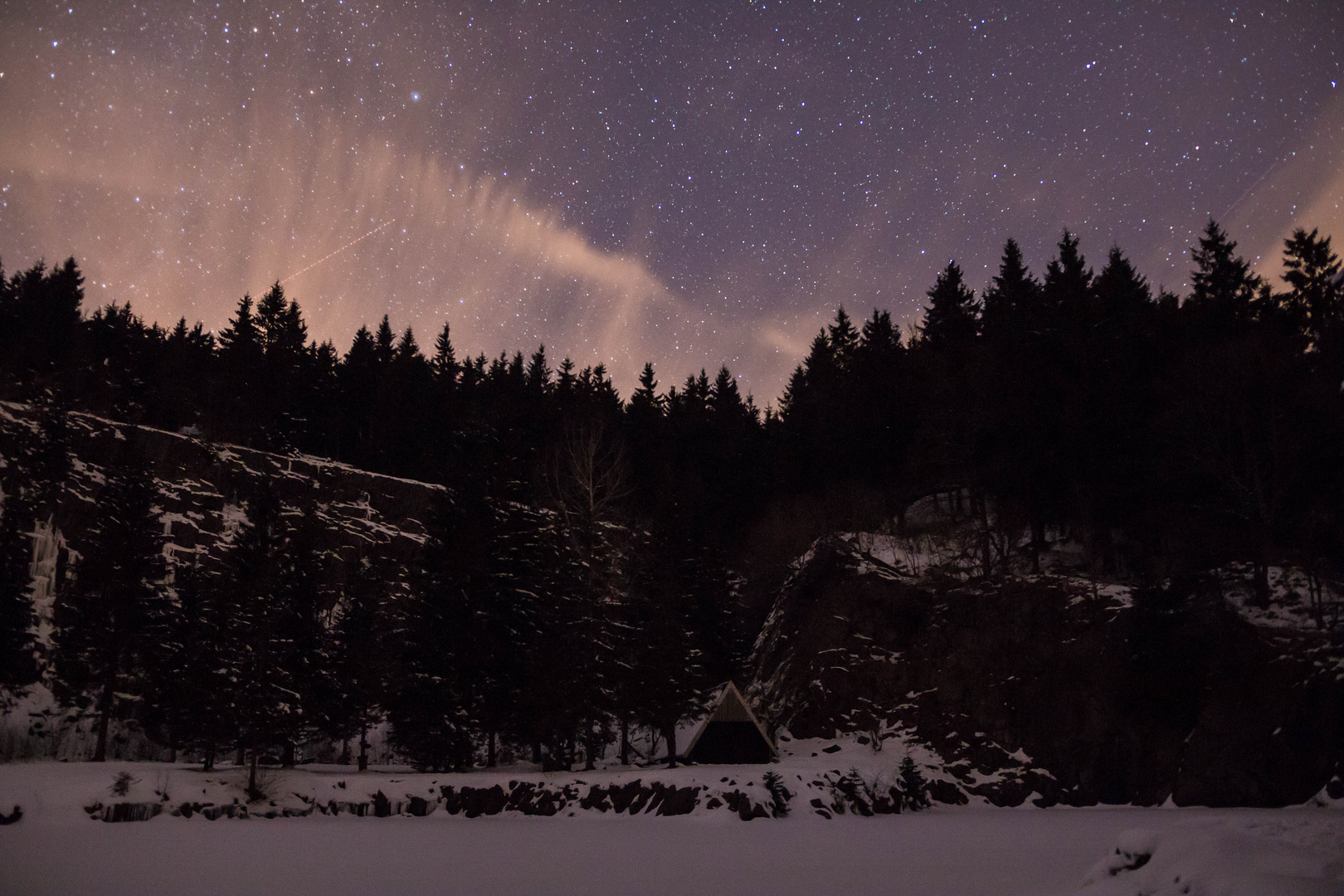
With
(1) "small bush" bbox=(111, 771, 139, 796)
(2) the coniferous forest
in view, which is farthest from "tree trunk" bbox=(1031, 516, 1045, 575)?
(1) "small bush" bbox=(111, 771, 139, 796)

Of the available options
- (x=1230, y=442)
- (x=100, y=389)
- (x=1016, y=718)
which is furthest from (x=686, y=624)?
(x=100, y=389)

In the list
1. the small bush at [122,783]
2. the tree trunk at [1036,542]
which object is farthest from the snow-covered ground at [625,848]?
the tree trunk at [1036,542]

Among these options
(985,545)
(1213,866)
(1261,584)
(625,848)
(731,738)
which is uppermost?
(985,545)

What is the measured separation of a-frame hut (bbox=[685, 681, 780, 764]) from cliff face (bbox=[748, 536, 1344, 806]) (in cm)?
432

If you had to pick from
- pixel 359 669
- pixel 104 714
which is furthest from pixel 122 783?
pixel 359 669

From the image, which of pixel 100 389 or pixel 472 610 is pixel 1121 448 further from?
pixel 100 389

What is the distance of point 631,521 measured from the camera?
52.0 meters

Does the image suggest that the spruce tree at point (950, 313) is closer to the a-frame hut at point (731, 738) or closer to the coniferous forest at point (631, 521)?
the coniferous forest at point (631, 521)

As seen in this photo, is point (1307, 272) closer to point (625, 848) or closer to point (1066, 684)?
point (1066, 684)

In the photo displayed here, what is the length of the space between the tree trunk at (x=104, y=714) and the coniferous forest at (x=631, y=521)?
4.9 inches

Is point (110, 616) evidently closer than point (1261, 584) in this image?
No

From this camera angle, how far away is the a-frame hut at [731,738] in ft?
100

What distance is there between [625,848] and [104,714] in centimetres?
2506

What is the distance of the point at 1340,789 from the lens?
2352 cm
